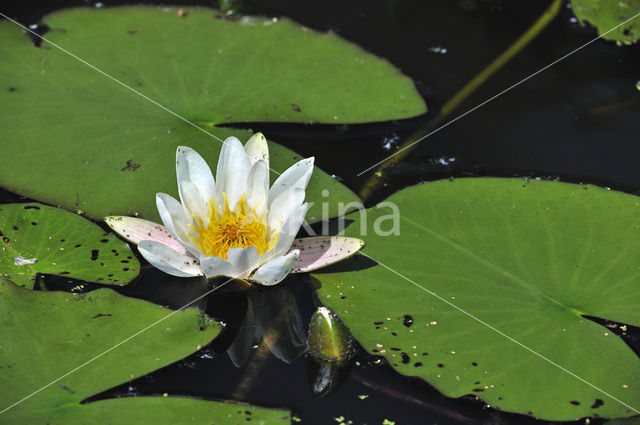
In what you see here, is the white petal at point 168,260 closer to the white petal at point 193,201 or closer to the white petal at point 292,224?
the white petal at point 193,201

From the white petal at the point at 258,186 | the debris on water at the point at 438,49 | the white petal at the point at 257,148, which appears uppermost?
the debris on water at the point at 438,49

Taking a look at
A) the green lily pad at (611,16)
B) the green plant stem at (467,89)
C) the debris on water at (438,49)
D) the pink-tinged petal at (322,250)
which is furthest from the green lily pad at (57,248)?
the green lily pad at (611,16)

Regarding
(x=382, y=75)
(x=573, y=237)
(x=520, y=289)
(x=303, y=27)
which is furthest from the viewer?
(x=303, y=27)

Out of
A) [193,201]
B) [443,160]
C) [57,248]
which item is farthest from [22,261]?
[443,160]

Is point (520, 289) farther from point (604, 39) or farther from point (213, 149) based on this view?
point (604, 39)

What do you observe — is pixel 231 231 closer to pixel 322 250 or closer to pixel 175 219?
pixel 175 219

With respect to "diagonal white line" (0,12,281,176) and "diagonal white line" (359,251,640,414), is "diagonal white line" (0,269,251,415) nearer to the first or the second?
"diagonal white line" (359,251,640,414)

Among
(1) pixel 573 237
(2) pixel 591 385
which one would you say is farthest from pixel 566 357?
(1) pixel 573 237
